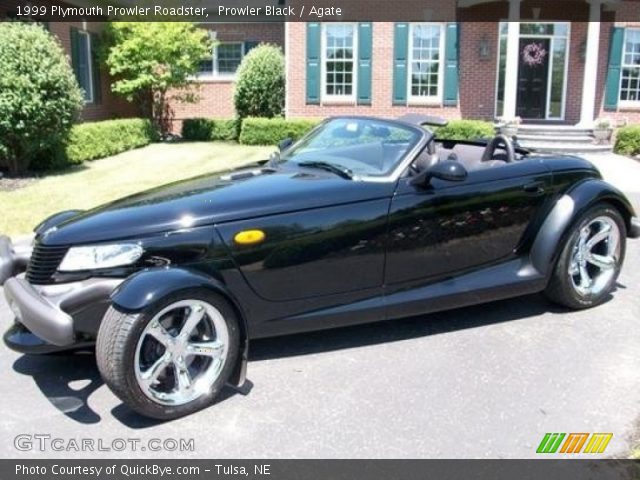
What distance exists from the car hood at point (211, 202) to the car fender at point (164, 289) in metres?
0.30

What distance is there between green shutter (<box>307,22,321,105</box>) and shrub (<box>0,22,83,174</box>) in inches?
329

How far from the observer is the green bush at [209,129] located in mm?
20188

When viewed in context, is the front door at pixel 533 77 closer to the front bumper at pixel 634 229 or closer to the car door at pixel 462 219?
the front bumper at pixel 634 229

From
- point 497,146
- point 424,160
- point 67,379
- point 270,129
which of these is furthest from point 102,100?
point 67,379

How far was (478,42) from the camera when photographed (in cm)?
1891

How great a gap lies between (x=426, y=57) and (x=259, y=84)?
501 centimetres

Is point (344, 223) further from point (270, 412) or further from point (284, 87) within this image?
point (284, 87)

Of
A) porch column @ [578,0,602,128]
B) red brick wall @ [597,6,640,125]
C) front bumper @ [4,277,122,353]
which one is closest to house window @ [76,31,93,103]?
porch column @ [578,0,602,128]

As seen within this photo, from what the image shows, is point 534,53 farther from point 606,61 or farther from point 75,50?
point 75,50

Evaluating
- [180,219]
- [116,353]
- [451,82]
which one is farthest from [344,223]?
[451,82]

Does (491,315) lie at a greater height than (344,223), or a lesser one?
lesser

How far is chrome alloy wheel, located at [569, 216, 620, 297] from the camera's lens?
16.4 feet

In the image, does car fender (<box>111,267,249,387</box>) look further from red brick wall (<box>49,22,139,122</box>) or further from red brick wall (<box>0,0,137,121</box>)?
red brick wall (<box>49,22,139,122</box>)

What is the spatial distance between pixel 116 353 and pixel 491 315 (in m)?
2.87
